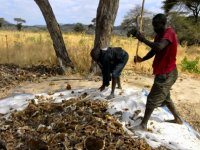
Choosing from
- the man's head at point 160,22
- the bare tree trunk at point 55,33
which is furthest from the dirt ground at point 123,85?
the man's head at point 160,22

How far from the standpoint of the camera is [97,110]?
623cm

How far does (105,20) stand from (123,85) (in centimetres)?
163

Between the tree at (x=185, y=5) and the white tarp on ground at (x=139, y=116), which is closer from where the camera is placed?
the white tarp on ground at (x=139, y=116)

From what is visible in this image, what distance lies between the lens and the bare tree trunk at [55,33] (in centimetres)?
1027

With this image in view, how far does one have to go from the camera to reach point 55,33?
10445 millimetres

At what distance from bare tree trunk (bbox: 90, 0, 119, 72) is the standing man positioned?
2.34 metres

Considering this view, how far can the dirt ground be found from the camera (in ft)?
26.8

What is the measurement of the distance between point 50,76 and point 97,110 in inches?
165

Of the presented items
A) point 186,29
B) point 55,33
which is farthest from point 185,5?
point 55,33

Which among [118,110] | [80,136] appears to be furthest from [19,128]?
[118,110]

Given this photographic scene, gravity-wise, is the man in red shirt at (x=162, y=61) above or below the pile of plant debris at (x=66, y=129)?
above

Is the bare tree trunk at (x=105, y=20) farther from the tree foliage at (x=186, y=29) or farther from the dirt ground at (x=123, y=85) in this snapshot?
the tree foliage at (x=186, y=29)

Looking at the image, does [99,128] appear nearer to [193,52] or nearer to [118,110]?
[118,110]

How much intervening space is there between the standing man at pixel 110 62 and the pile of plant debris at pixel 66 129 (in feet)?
2.37
